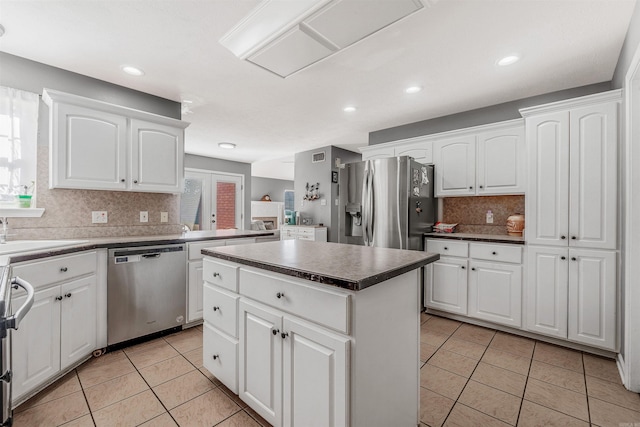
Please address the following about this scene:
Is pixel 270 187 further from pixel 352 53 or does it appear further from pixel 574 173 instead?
pixel 574 173

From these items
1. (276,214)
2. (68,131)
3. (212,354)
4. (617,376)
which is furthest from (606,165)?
(276,214)

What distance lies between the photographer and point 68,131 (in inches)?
93.4

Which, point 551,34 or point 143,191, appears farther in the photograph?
point 143,191

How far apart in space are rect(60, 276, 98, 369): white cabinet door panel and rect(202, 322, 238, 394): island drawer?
1.01 meters

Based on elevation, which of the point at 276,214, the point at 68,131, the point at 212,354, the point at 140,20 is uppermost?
the point at 140,20

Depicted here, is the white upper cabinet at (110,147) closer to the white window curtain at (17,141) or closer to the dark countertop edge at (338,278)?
the white window curtain at (17,141)

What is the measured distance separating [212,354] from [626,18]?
353 centimetres

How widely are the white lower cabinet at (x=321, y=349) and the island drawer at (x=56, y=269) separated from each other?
124 cm

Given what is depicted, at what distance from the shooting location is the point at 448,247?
10.3ft

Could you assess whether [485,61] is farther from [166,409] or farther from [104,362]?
[104,362]

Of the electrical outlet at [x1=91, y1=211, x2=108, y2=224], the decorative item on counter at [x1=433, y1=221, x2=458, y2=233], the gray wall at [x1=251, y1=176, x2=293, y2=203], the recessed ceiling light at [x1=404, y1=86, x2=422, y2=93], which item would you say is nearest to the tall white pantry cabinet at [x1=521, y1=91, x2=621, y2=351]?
the decorative item on counter at [x1=433, y1=221, x2=458, y2=233]

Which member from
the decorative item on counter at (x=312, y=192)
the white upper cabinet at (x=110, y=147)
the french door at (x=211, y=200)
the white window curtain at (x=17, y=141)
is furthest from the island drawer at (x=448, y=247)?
the french door at (x=211, y=200)

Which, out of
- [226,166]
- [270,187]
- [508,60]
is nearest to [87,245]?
[508,60]

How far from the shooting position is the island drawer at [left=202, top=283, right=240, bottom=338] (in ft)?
5.49
